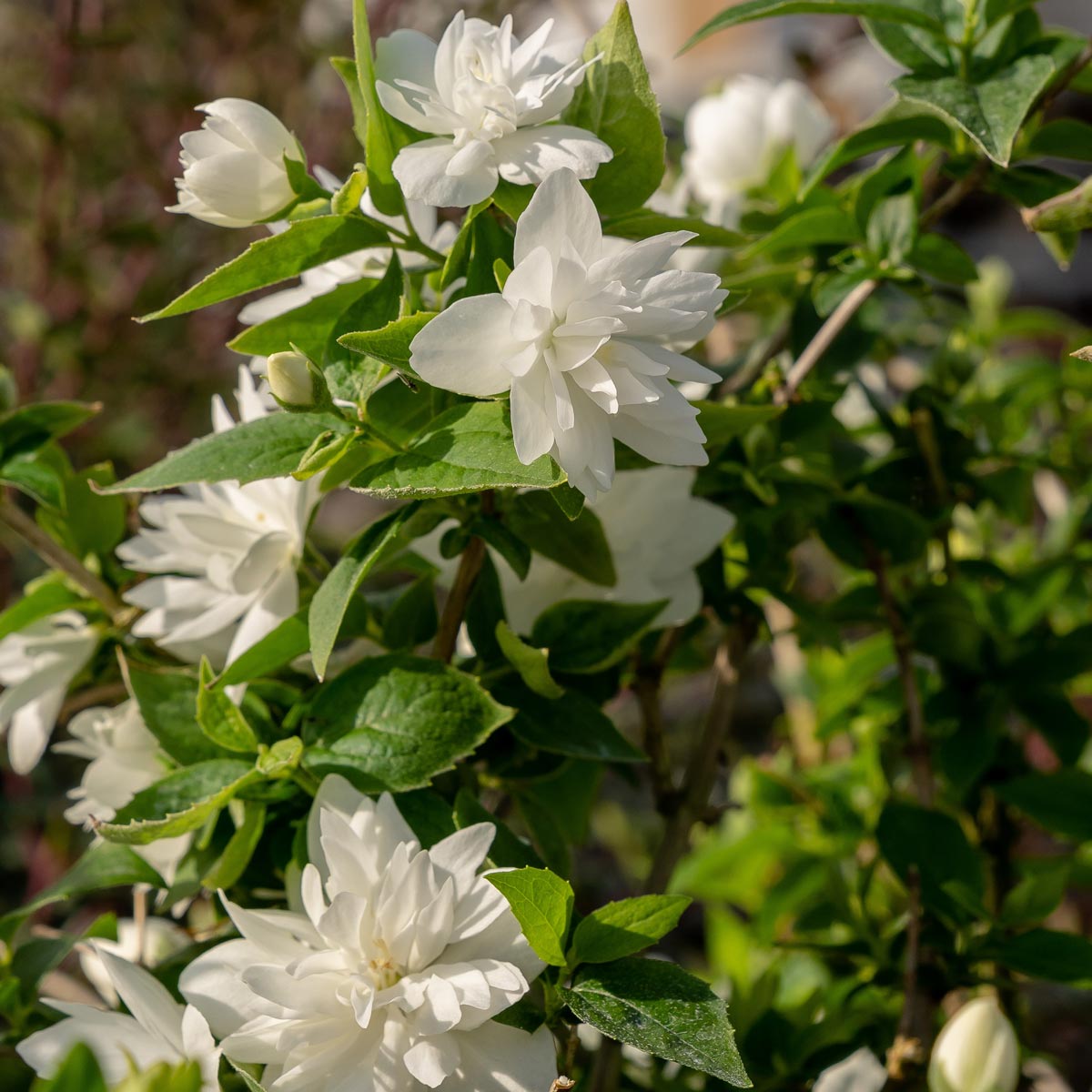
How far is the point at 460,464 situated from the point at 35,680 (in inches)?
10.4

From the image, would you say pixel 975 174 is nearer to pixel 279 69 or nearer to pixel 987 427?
pixel 987 427

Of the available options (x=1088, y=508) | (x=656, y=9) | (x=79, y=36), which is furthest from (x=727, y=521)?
(x=656, y=9)

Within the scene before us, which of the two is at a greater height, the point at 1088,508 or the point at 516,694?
the point at 516,694

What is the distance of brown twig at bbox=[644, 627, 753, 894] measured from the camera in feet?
1.93

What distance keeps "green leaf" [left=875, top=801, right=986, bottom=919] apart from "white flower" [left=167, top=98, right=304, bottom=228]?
1.32 feet

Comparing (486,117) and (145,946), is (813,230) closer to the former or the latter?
(486,117)

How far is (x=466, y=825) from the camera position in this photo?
1.31 feet

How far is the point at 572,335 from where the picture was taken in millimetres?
336

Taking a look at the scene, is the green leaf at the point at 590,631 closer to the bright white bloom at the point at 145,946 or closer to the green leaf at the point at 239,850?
the green leaf at the point at 239,850

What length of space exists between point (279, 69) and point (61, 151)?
18.7 inches

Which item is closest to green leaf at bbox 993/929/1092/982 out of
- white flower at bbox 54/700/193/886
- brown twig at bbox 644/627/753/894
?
brown twig at bbox 644/627/753/894

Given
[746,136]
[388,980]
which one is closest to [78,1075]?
[388,980]

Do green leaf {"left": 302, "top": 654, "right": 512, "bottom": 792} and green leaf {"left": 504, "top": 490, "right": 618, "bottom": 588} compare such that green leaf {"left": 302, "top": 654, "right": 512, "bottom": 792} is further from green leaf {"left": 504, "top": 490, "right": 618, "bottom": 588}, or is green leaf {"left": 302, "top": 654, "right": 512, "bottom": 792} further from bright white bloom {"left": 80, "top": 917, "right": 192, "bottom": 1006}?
bright white bloom {"left": 80, "top": 917, "right": 192, "bottom": 1006}

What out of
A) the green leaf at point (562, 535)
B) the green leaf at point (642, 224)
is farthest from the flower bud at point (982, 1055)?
the green leaf at point (642, 224)
